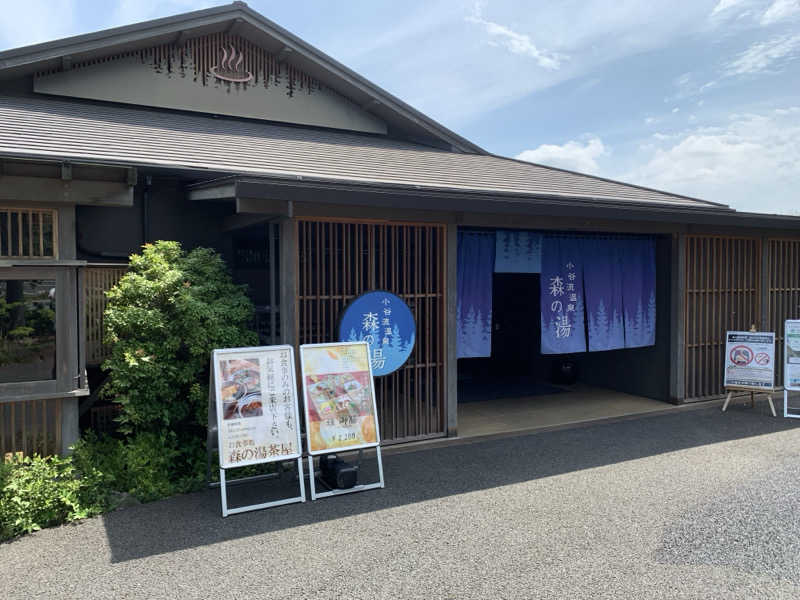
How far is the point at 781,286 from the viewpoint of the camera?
31.0 feet

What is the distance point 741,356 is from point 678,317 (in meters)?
1.01

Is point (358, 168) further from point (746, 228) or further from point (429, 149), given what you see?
point (746, 228)

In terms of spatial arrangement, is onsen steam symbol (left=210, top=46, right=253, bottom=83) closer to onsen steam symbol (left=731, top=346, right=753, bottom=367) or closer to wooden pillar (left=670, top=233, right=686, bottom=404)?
wooden pillar (left=670, top=233, right=686, bottom=404)

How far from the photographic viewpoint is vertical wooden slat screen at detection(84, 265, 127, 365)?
18.3 feet

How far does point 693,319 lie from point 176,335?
23.8ft

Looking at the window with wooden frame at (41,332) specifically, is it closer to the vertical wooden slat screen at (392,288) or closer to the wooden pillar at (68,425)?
the wooden pillar at (68,425)

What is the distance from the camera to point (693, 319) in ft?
28.2

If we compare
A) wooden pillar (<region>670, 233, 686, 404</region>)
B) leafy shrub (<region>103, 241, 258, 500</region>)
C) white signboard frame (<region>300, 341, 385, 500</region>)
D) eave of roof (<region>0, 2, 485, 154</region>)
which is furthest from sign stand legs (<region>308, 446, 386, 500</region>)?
eave of roof (<region>0, 2, 485, 154</region>)

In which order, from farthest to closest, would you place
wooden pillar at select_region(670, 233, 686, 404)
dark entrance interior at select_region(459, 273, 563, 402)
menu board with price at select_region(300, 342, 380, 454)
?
dark entrance interior at select_region(459, 273, 563, 402) → wooden pillar at select_region(670, 233, 686, 404) → menu board with price at select_region(300, 342, 380, 454)

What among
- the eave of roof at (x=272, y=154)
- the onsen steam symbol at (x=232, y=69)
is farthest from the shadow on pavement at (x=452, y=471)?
the onsen steam symbol at (x=232, y=69)

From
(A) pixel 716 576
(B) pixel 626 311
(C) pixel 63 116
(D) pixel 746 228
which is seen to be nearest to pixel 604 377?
(B) pixel 626 311

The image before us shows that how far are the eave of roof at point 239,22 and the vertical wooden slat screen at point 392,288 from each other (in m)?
4.32

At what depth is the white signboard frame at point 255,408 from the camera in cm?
490

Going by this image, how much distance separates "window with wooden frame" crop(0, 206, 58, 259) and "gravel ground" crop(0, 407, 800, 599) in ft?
7.75
